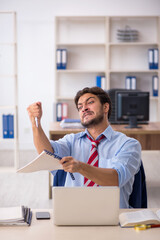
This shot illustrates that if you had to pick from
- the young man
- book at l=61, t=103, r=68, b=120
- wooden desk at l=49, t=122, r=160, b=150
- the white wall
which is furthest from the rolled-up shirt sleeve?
the white wall

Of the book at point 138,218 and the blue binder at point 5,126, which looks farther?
the blue binder at point 5,126

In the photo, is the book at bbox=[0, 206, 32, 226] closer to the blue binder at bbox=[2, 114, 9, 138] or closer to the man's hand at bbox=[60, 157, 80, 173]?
the man's hand at bbox=[60, 157, 80, 173]

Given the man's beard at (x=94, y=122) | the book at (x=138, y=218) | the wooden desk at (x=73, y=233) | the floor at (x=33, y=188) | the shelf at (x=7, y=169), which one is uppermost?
the man's beard at (x=94, y=122)

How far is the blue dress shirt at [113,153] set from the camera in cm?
204

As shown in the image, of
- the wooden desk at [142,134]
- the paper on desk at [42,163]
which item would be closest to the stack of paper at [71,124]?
the wooden desk at [142,134]

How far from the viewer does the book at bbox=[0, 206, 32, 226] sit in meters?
1.68

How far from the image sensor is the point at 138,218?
1.71m

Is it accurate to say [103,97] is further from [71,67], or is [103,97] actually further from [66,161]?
[71,67]

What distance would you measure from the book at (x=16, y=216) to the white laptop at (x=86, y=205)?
0.15 m

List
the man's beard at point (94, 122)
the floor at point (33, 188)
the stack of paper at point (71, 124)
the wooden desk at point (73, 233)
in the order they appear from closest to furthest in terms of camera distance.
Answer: the wooden desk at point (73, 233)
the man's beard at point (94, 122)
the floor at point (33, 188)
the stack of paper at point (71, 124)

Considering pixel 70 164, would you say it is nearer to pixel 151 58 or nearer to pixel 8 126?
pixel 8 126

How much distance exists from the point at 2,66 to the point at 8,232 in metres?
5.34

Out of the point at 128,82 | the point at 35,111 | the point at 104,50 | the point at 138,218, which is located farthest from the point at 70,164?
the point at 104,50

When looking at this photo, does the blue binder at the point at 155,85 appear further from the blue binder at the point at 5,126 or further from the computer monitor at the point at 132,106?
the blue binder at the point at 5,126
